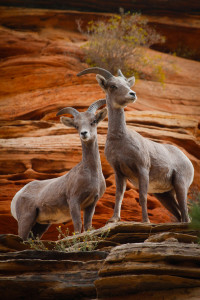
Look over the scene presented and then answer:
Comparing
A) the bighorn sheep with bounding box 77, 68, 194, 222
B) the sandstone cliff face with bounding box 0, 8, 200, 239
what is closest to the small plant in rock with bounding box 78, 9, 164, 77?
the sandstone cliff face with bounding box 0, 8, 200, 239

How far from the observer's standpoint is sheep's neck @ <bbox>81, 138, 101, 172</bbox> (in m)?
8.46

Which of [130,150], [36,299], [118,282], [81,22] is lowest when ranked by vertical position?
[36,299]

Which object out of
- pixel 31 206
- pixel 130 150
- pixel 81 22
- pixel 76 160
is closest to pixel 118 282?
pixel 130 150

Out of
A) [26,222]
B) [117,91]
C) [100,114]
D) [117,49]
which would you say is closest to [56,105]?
[117,49]

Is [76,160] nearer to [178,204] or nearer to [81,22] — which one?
[178,204]

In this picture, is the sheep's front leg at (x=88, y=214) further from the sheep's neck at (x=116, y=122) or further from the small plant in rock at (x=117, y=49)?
the small plant in rock at (x=117, y=49)

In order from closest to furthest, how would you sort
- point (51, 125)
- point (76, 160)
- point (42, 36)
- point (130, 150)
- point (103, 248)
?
1. point (103, 248)
2. point (130, 150)
3. point (76, 160)
4. point (51, 125)
5. point (42, 36)

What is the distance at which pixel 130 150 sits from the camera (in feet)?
26.6

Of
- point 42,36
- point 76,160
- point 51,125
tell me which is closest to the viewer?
point 76,160

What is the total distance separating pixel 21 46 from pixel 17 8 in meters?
2.74

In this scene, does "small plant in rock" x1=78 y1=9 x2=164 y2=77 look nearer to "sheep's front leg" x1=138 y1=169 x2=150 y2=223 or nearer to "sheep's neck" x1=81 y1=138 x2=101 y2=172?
"sheep's neck" x1=81 y1=138 x2=101 y2=172

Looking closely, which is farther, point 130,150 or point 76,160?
point 76,160

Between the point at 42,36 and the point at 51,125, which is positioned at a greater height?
the point at 42,36

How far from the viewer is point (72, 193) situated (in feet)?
27.2
